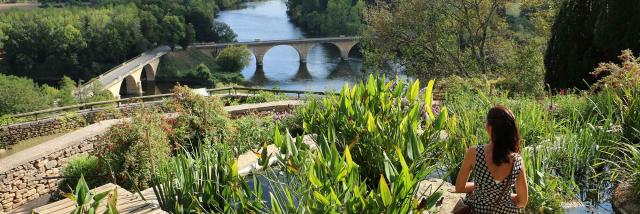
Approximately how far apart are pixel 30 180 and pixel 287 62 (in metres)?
49.0

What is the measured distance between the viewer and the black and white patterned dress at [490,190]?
10.6 feet

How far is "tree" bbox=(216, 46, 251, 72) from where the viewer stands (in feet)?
172

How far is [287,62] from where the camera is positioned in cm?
5762

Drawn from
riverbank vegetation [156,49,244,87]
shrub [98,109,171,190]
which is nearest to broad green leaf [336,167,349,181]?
shrub [98,109,171,190]

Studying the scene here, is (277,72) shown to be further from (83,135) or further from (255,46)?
(83,135)

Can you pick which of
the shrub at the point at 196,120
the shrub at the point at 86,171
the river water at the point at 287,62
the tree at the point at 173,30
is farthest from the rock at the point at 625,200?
the tree at the point at 173,30

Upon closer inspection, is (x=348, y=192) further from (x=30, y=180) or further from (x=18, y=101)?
(x=18, y=101)

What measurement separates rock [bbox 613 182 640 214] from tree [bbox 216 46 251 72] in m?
49.2

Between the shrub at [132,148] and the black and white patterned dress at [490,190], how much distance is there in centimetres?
399

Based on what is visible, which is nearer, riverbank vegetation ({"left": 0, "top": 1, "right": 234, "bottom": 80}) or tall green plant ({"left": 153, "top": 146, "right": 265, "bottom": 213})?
tall green plant ({"left": 153, "top": 146, "right": 265, "bottom": 213})

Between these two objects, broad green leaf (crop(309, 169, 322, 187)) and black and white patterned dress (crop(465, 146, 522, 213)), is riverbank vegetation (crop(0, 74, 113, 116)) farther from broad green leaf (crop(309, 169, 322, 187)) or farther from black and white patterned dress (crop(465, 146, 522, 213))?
broad green leaf (crop(309, 169, 322, 187))

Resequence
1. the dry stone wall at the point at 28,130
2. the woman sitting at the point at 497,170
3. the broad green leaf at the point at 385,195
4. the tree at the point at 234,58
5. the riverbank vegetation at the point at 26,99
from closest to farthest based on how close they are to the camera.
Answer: the broad green leaf at the point at 385,195 → the woman sitting at the point at 497,170 → the dry stone wall at the point at 28,130 → the riverbank vegetation at the point at 26,99 → the tree at the point at 234,58

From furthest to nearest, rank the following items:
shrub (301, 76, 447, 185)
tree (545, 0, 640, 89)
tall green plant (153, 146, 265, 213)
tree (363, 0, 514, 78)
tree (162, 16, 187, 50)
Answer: tree (162, 16, 187, 50) < tree (363, 0, 514, 78) < tree (545, 0, 640, 89) < shrub (301, 76, 447, 185) < tall green plant (153, 146, 265, 213)

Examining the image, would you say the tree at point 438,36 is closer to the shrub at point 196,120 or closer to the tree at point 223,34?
the shrub at point 196,120
